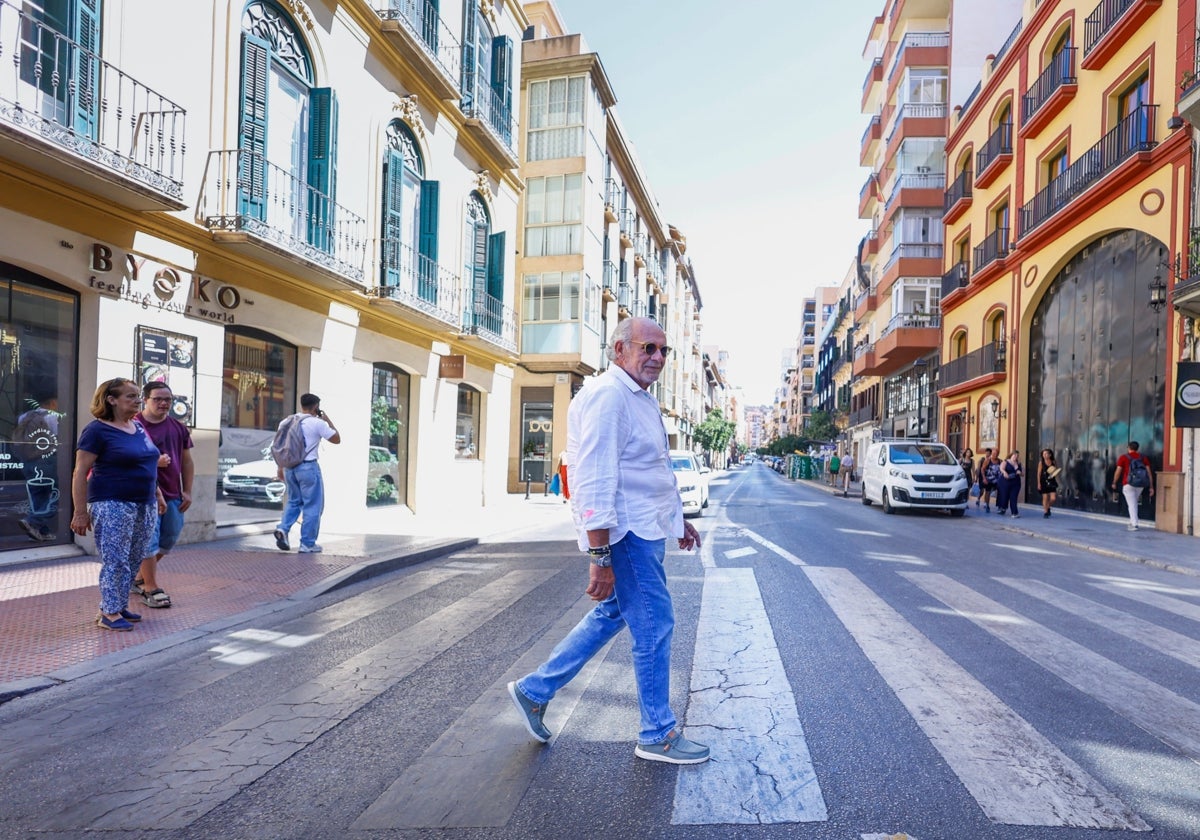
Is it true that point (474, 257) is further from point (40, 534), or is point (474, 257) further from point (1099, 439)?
point (1099, 439)


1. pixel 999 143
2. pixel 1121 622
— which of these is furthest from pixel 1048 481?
pixel 1121 622

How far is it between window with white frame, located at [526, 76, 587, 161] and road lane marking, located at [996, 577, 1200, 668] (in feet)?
71.4

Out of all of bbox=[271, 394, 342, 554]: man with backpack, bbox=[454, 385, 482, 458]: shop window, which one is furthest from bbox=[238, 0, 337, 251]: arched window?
bbox=[454, 385, 482, 458]: shop window

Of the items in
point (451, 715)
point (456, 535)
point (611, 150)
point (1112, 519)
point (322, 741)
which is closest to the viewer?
point (322, 741)

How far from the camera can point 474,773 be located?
122 inches

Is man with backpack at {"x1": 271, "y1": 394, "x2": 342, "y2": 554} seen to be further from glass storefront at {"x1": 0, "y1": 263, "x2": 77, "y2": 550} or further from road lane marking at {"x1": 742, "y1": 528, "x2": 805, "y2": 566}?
road lane marking at {"x1": 742, "y1": 528, "x2": 805, "y2": 566}

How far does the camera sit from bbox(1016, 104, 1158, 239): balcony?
54.5 ft

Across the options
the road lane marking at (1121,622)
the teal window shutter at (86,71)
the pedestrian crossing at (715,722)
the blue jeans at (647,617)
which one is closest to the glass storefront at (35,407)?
the teal window shutter at (86,71)

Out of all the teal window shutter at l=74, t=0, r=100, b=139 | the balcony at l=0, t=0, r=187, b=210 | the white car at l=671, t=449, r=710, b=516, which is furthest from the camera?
the white car at l=671, t=449, r=710, b=516

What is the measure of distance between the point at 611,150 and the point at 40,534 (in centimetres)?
2750

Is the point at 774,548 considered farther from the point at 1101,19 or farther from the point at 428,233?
the point at 1101,19

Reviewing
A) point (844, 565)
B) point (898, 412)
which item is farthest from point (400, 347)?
point (898, 412)

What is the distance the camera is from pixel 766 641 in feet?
17.1

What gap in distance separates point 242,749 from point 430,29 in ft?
49.0
